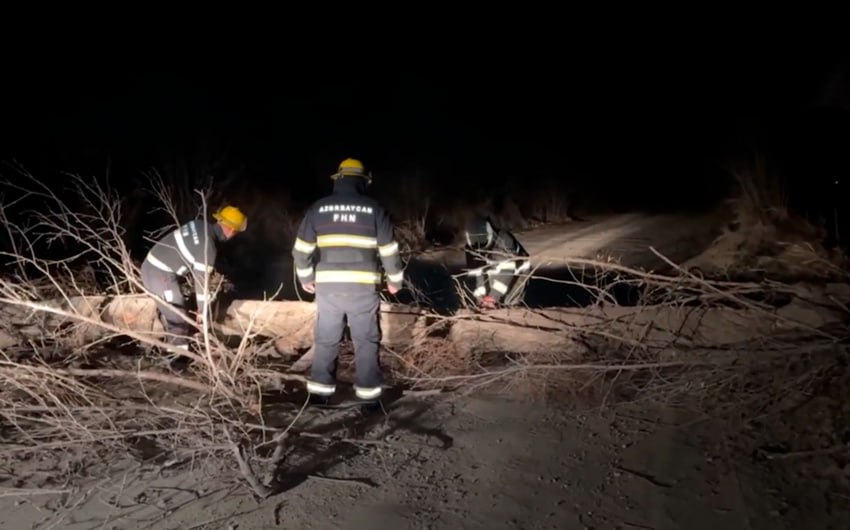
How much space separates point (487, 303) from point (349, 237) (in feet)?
4.64

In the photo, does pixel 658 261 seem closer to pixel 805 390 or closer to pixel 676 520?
pixel 805 390

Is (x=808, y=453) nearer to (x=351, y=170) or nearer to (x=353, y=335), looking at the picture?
(x=353, y=335)

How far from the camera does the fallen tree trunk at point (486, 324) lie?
417cm

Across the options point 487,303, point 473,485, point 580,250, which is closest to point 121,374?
point 473,485

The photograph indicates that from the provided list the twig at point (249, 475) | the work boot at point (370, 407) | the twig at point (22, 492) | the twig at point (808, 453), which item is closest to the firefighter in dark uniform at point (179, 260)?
the work boot at point (370, 407)

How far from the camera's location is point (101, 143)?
16172 millimetres

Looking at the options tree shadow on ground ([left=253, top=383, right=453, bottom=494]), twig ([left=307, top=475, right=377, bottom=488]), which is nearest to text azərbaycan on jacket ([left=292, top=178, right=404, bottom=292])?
tree shadow on ground ([left=253, top=383, right=453, bottom=494])

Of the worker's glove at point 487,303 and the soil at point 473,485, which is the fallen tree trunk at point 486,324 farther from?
the soil at point 473,485

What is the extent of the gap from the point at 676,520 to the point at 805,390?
124 centimetres

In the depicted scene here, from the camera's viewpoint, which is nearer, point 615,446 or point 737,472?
point 737,472

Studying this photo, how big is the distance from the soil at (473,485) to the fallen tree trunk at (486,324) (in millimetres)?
613

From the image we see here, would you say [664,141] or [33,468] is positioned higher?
[664,141]

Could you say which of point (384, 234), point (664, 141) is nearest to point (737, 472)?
point (384, 234)

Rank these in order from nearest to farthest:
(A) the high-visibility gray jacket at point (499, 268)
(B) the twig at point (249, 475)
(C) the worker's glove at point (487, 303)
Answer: (B) the twig at point (249, 475)
(C) the worker's glove at point (487, 303)
(A) the high-visibility gray jacket at point (499, 268)
